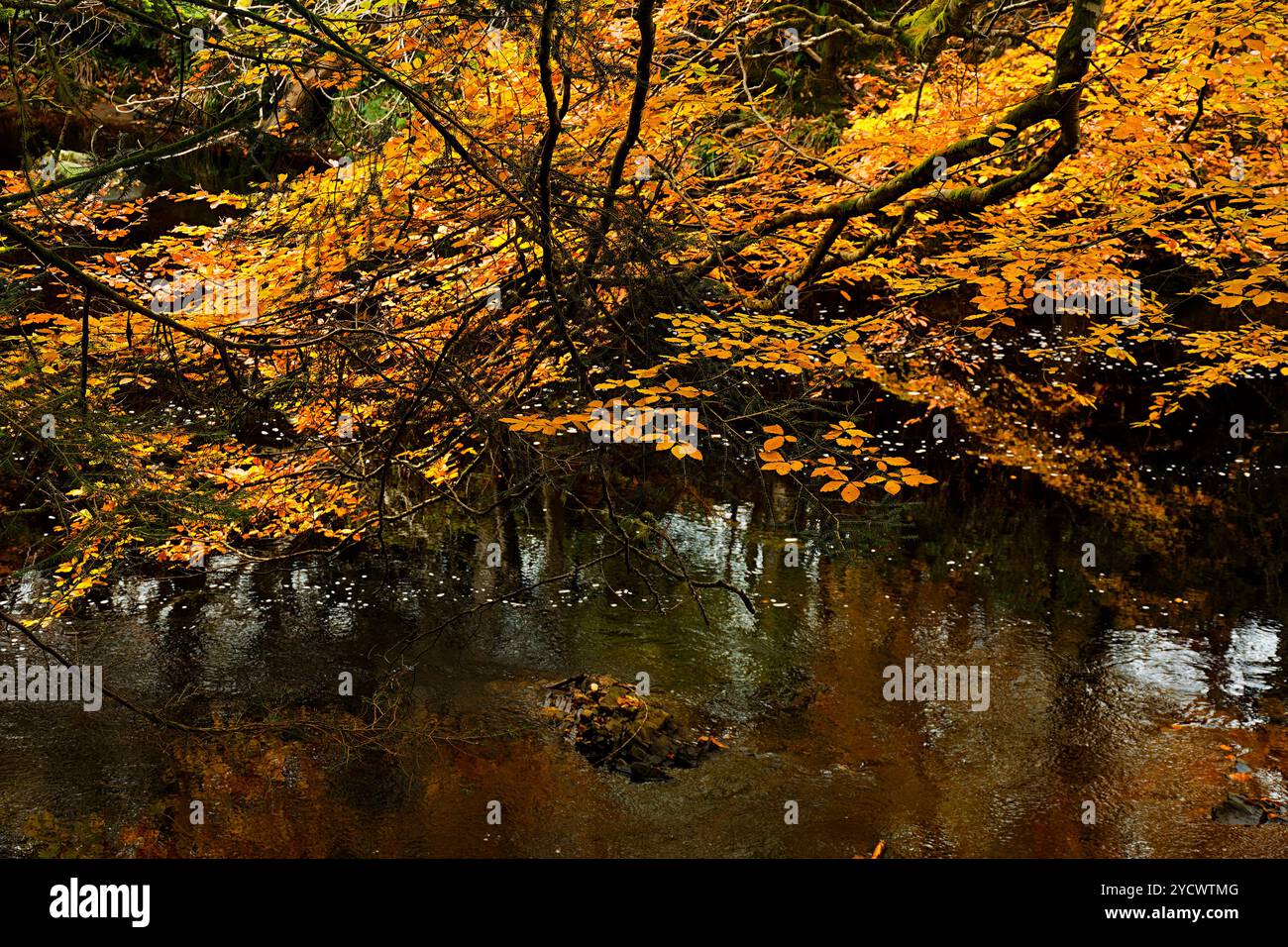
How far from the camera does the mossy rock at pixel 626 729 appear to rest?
7.47 m

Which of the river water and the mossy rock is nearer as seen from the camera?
the river water

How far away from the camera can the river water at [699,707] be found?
6.65 metres

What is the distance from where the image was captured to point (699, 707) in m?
8.35

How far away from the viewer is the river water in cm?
665

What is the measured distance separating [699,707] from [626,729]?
36.4 inches

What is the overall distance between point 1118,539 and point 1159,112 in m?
6.73

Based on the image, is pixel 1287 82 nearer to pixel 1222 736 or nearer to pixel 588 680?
pixel 1222 736

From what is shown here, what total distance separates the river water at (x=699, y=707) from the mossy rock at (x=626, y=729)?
156 mm

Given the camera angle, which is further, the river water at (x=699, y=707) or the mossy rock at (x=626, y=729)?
the mossy rock at (x=626, y=729)

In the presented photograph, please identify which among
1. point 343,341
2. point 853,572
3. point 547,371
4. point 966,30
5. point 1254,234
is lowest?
point 853,572

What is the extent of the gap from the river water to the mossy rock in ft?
0.51

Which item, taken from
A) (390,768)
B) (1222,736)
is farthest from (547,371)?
(1222,736)

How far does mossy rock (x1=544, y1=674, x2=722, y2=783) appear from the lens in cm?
747

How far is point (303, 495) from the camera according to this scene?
273 inches
